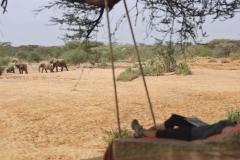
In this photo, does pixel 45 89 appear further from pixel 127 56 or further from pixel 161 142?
pixel 127 56

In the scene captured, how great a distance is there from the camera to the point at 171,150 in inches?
127

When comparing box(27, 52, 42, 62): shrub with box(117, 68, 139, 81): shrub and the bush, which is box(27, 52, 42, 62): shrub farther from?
box(117, 68, 139, 81): shrub

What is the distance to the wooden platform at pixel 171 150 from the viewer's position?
10.2 ft

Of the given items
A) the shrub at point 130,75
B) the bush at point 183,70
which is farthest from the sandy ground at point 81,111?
the bush at point 183,70

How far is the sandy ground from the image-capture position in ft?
32.3

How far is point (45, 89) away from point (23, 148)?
1019 centimetres

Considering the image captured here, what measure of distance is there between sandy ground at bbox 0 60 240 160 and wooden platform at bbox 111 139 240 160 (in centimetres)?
559

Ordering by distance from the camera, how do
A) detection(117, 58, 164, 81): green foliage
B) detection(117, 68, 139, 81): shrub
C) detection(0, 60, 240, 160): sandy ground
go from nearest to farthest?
detection(0, 60, 240, 160): sandy ground → detection(117, 68, 139, 81): shrub → detection(117, 58, 164, 81): green foliage

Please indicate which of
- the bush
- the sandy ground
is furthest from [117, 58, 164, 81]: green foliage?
the sandy ground

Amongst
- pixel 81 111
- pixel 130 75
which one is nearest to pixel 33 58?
pixel 130 75

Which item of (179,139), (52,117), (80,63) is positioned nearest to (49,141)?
(52,117)

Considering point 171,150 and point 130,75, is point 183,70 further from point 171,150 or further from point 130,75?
point 171,150

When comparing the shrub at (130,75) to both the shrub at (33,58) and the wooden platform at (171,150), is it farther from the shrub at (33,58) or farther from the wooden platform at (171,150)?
the shrub at (33,58)

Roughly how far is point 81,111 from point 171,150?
1079 centimetres
